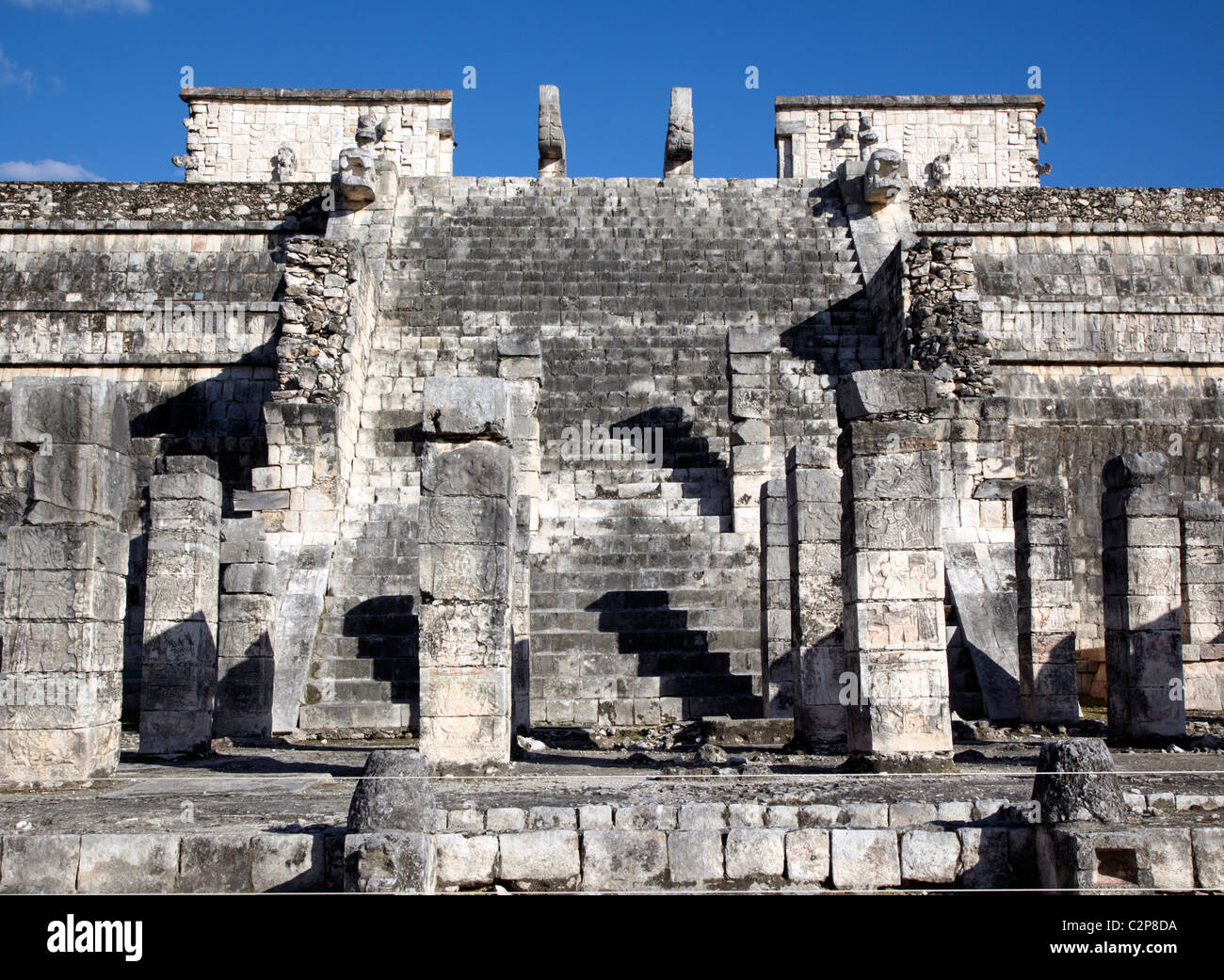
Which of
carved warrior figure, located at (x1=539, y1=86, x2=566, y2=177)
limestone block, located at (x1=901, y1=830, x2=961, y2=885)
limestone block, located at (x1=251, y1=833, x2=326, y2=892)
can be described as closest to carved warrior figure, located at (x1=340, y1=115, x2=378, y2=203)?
carved warrior figure, located at (x1=539, y1=86, x2=566, y2=177)

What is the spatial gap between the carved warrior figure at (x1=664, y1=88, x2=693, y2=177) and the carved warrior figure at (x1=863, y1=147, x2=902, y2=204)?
5.20 metres

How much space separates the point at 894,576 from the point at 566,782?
10.5ft

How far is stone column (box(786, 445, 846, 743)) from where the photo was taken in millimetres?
11477

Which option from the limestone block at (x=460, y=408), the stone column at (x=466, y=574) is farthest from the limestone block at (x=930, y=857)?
the limestone block at (x=460, y=408)

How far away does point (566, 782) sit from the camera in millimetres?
8594

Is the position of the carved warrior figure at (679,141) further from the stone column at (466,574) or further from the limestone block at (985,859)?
the limestone block at (985,859)

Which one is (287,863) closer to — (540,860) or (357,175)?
(540,860)

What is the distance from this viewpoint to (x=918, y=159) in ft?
99.1

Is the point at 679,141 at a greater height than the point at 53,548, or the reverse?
the point at 679,141

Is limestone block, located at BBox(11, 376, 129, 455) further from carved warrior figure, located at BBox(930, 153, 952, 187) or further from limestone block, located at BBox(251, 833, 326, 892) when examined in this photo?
carved warrior figure, located at BBox(930, 153, 952, 187)

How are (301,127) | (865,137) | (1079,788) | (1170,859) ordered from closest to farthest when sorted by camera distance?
1. (1170,859)
2. (1079,788)
3. (865,137)
4. (301,127)

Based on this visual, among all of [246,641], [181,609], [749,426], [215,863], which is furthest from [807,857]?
[749,426]

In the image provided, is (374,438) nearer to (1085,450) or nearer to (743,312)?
(743,312)
